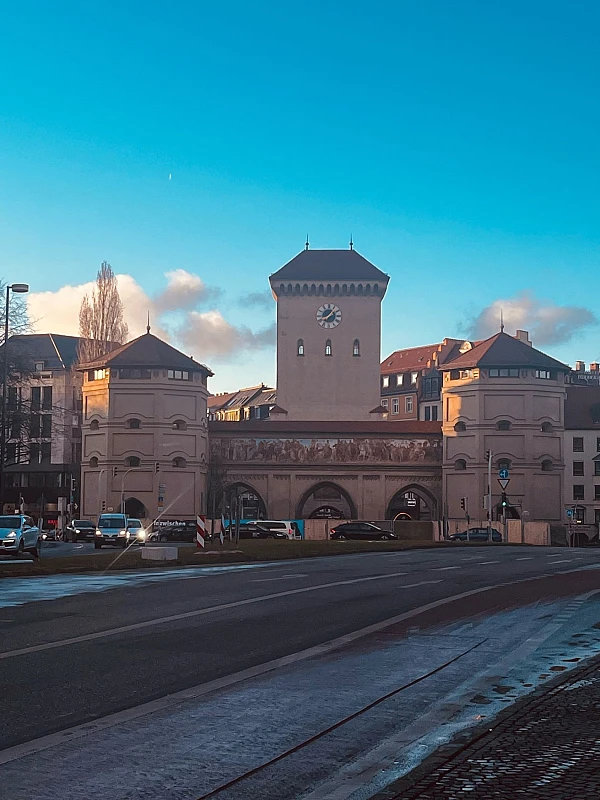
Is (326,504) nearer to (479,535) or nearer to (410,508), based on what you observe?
(410,508)

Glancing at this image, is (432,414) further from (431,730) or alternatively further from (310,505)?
(431,730)

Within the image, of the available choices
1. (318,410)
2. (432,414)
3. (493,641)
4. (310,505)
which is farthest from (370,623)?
(432,414)

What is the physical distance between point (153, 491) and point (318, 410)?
23328 mm

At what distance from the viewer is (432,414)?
13125cm

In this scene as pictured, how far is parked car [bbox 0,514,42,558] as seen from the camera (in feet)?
120

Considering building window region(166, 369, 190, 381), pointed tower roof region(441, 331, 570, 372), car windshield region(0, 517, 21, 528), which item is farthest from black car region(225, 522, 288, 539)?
car windshield region(0, 517, 21, 528)

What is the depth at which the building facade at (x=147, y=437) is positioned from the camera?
9250 cm

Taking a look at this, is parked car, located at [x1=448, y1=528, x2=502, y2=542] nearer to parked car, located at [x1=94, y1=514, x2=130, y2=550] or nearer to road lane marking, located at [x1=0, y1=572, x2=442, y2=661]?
parked car, located at [x1=94, y1=514, x2=130, y2=550]

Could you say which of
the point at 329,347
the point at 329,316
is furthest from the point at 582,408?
the point at 329,316

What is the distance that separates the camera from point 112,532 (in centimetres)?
5841

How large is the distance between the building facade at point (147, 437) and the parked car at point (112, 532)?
1224 inches

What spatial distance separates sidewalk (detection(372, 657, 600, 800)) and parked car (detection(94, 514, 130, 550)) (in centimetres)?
4939

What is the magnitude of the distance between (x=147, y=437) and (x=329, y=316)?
25.7 meters

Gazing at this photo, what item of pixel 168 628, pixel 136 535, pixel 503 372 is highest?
pixel 503 372
